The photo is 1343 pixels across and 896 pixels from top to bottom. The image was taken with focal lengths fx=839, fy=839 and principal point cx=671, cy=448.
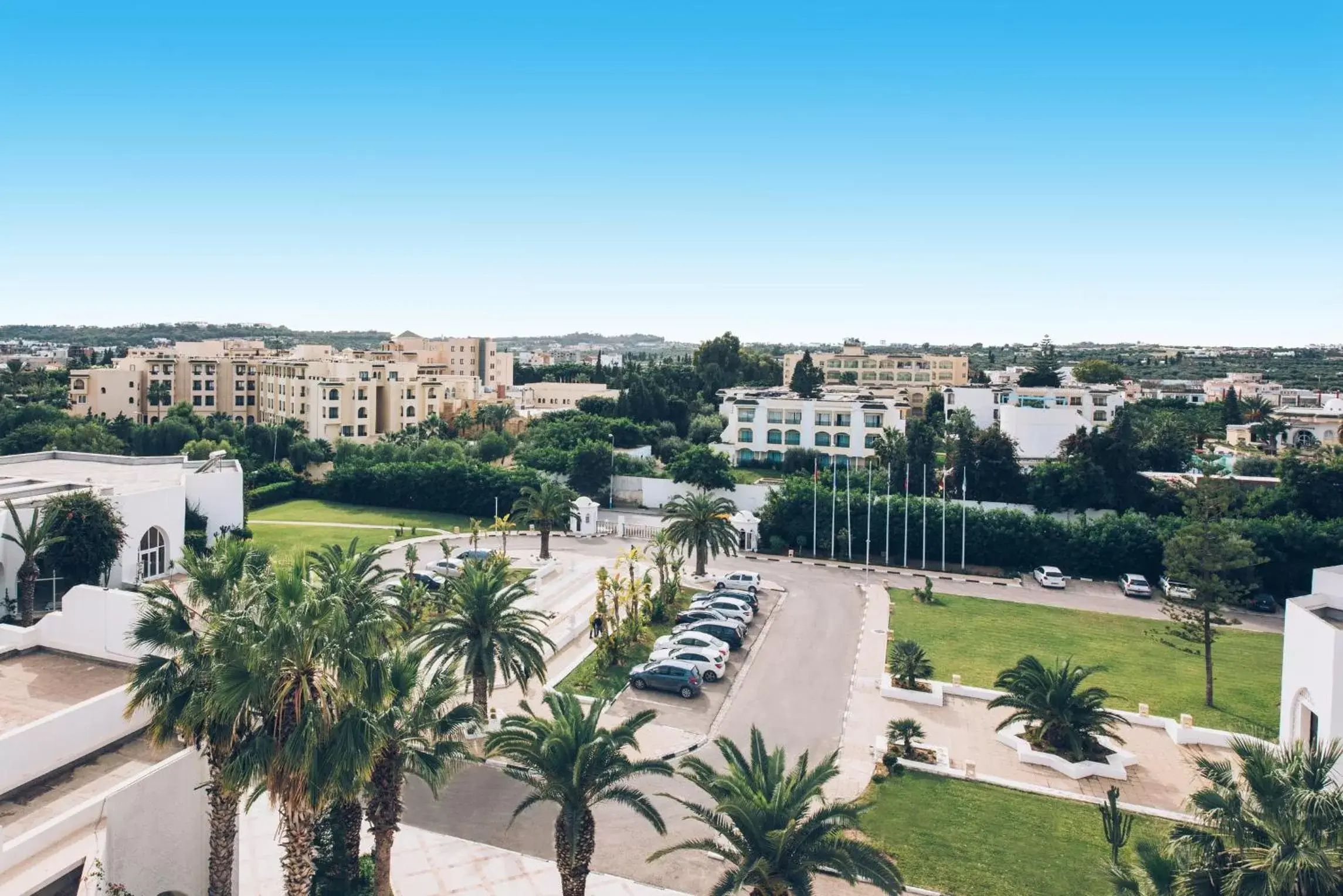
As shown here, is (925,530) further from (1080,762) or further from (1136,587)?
(1080,762)

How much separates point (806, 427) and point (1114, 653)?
Answer: 3460 cm

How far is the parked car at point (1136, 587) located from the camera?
35.5m

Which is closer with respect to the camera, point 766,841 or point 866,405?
point 766,841

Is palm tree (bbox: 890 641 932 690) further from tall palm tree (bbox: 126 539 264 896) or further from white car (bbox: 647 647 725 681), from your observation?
tall palm tree (bbox: 126 539 264 896)

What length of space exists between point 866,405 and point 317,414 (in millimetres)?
43307

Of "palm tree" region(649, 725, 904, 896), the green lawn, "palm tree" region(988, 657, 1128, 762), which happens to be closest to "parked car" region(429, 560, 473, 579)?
the green lawn

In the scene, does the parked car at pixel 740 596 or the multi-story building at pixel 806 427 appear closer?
the parked car at pixel 740 596

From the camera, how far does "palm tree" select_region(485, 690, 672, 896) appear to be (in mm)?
12938

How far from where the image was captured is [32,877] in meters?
10.1

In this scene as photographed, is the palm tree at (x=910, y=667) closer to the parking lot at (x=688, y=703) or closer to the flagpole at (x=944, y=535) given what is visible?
the parking lot at (x=688, y=703)

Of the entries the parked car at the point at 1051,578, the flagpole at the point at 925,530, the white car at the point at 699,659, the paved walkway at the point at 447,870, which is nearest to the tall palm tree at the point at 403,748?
the paved walkway at the point at 447,870

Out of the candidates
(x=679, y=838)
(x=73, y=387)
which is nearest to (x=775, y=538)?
(x=679, y=838)

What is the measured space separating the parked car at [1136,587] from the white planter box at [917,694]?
1660 centimetres

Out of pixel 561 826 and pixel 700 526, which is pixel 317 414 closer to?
pixel 700 526
